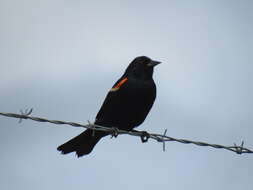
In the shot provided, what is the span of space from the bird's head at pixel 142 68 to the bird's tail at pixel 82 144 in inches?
34.1

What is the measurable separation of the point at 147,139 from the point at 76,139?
90 centimetres

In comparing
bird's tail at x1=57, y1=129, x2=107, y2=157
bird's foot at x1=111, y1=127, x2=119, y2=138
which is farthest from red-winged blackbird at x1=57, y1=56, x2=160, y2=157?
bird's foot at x1=111, y1=127, x2=119, y2=138

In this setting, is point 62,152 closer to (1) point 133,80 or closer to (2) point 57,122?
(1) point 133,80

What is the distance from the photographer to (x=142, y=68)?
8.38 metres

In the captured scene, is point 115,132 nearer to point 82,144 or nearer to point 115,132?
point 115,132

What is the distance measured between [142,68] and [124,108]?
0.73m

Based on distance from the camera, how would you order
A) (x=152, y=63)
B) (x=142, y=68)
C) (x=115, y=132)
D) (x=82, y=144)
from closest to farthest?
1. (x=115, y=132)
2. (x=82, y=144)
3. (x=142, y=68)
4. (x=152, y=63)

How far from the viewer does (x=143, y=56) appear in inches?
343

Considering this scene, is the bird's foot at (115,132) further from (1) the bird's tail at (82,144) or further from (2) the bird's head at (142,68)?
(2) the bird's head at (142,68)

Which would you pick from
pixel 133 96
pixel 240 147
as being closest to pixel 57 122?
pixel 240 147

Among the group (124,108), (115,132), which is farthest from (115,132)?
(124,108)

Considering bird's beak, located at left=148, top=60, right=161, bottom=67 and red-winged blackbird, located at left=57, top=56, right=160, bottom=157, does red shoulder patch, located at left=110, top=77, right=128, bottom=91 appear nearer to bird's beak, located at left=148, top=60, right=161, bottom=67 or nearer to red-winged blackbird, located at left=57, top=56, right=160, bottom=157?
red-winged blackbird, located at left=57, top=56, right=160, bottom=157

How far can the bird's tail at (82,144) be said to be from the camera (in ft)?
24.9

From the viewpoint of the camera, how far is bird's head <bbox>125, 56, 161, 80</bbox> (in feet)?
27.2
